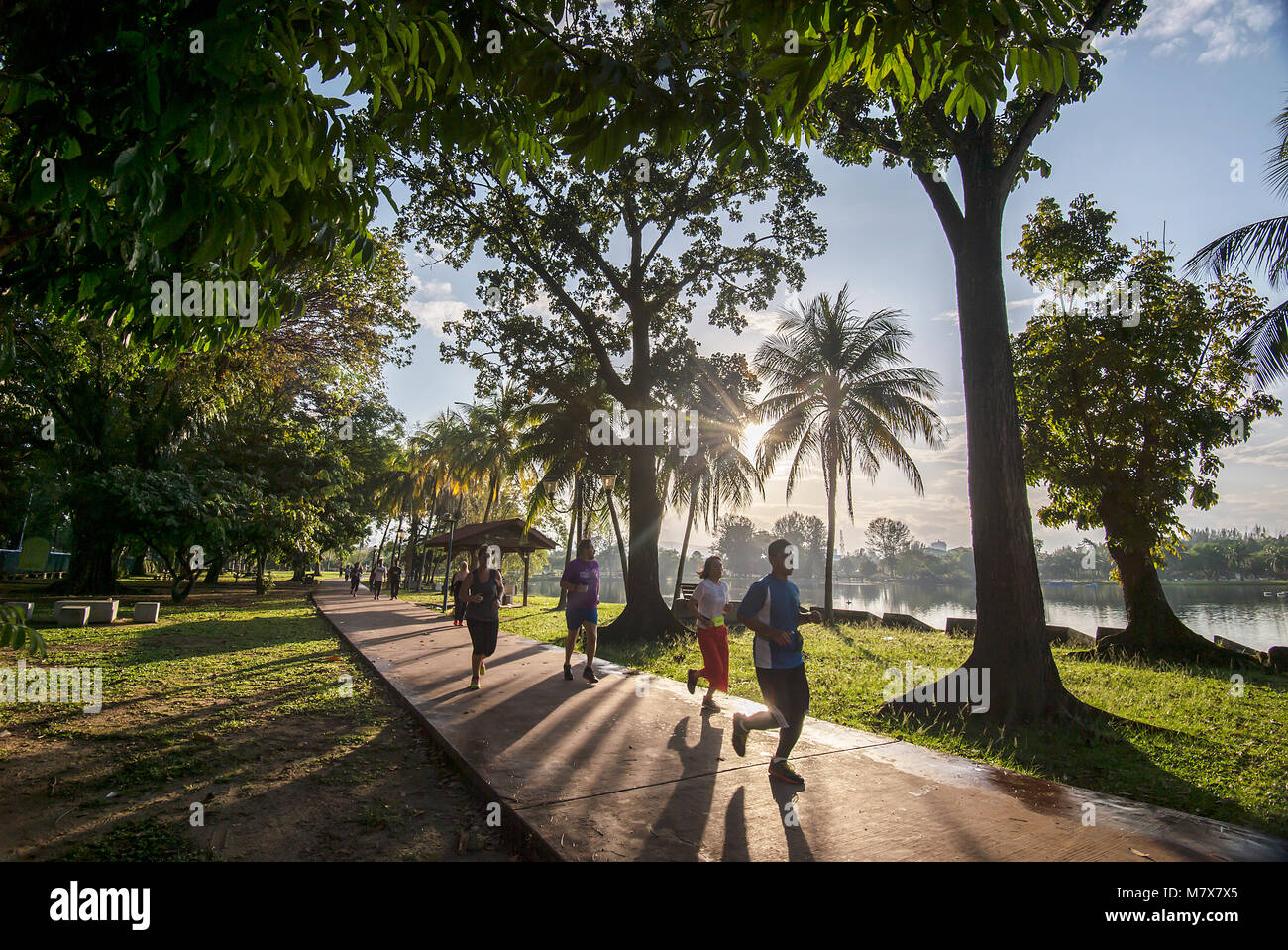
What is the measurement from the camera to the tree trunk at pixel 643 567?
15055mm

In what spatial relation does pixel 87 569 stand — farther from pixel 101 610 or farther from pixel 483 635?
pixel 483 635

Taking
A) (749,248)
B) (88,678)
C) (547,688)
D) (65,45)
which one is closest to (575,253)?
(749,248)

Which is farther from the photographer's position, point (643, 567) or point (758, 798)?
point (643, 567)

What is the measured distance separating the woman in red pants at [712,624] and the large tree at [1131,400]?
1123 cm

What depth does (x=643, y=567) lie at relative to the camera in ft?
51.7

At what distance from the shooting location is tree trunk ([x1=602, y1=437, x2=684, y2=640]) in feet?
49.4

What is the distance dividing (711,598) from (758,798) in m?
2.96

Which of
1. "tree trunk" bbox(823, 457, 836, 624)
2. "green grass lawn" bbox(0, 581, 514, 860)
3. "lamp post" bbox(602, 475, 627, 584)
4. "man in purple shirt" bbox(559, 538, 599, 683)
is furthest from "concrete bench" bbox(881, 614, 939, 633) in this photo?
"green grass lawn" bbox(0, 581, 514, 860)

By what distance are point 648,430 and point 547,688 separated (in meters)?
8.07

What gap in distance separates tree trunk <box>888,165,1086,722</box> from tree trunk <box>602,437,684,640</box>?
8.14 m

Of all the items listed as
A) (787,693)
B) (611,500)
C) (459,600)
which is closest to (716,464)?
(611,500)
